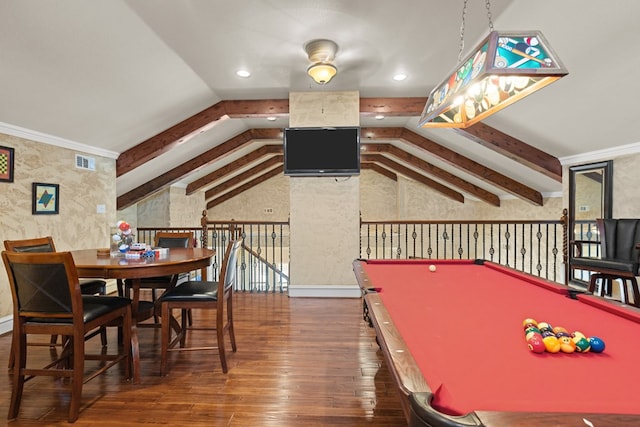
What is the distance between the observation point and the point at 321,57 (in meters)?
3.43

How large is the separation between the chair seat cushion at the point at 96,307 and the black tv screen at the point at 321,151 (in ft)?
8.34

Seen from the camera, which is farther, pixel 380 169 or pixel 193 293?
pixel 380 169

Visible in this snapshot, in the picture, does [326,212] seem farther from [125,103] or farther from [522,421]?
[522,421]

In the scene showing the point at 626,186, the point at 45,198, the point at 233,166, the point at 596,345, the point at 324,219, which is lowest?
the point at 596,345

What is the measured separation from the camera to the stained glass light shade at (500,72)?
5.50ft

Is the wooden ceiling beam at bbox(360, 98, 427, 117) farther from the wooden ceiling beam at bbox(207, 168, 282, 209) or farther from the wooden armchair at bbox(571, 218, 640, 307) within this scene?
the wooden ceiling beam at bbox(207, 168, 282, 209)

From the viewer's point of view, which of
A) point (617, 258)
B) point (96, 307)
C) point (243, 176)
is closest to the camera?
point (96, 307)

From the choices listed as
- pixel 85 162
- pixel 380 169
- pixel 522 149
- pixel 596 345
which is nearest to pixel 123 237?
pixel 85 162

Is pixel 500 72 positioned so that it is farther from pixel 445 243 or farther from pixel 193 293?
pixel 445 243

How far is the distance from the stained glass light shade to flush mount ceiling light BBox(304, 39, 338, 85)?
51.8 inches

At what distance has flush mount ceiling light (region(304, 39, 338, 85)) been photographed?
3279mm

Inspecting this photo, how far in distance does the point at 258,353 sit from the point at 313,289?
A: 1.91 m

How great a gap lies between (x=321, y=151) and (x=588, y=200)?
4025mm

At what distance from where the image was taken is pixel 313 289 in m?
4.56
